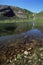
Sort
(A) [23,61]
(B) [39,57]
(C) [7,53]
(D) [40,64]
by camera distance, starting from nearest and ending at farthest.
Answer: (D) [40,64]
(A) [23,61]
(B) [39,57]
(C) [7,53]

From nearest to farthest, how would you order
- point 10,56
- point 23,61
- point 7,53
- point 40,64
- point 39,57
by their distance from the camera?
point 40,64, point 23,61, point 39,57, point 10,56, point 7,53

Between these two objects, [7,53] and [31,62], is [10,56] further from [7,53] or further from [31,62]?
[31,62]

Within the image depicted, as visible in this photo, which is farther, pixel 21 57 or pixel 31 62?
pixel 21 57

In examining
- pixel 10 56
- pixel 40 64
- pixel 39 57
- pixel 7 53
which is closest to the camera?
pixel 40 64

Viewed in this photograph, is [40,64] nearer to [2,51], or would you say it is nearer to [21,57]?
[21,57]

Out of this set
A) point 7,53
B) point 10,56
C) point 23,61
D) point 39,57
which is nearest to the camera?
point 23,61

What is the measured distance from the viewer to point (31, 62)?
1584 cm

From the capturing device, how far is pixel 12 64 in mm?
15383

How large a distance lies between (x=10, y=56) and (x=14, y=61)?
2237 millimetres

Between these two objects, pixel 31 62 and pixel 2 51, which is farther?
pixel 2 51

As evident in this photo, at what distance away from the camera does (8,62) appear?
53.7 feet

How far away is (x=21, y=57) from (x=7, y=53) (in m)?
2.80

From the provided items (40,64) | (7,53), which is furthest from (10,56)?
(40,64)

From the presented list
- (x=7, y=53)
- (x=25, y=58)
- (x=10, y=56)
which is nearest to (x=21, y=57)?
(x=25, y=58)
